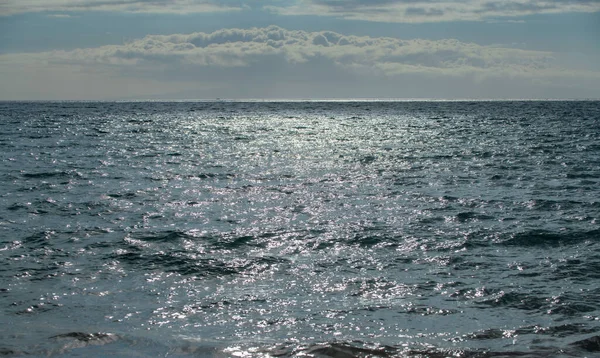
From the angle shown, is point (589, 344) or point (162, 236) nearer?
point (589, 344)

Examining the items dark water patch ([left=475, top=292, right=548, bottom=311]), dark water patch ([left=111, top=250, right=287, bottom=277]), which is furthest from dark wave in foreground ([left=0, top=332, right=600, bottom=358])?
dark water patch ([left=111, top=250, right=287, bottom=277])

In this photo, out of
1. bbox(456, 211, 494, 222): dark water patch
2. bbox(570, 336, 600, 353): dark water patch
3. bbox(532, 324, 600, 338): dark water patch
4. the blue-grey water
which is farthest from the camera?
bbox(456, 211, 494, 222): dark water patch

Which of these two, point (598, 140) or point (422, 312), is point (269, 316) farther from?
point (598, 140)

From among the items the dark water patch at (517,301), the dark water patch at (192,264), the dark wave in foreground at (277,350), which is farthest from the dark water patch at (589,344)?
the dark water patch at (192,264)

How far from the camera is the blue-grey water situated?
12438 millimetres

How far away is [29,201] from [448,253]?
18.4 metres

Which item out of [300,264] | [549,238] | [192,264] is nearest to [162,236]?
[192,264]

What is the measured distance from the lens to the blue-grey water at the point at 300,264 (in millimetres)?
12438

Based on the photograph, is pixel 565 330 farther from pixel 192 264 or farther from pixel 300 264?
pixel 192 264

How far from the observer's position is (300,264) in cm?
1784

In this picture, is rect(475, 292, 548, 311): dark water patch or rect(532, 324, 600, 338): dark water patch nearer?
rect(532, 324, 600, 338): dark water patch

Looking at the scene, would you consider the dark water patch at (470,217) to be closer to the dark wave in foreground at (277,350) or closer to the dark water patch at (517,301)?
the dark water patch at (517,301)

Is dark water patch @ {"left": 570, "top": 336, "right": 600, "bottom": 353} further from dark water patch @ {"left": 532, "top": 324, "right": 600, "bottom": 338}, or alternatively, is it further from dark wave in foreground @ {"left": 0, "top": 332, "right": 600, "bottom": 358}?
dark water patch @ {"left": 532, "top": 324, "right": 600, "bottom": 338}

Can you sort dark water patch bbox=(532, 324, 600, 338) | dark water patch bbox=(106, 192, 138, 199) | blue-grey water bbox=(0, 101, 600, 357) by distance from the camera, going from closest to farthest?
blue-grey water bbox=(0, 101, 600, 357), dark water patch bbox=(532, 324, 600, 338), dark water patch bbox=(106, 192, 138, 199)
